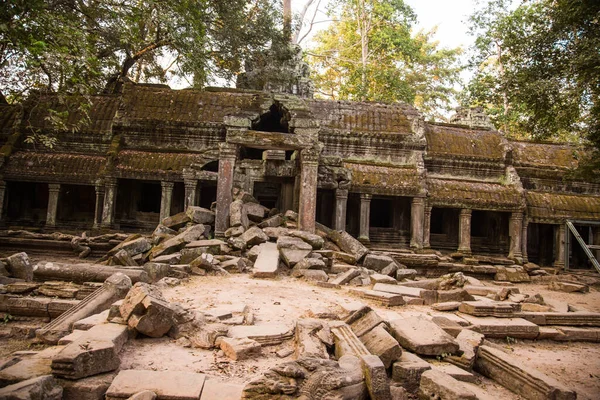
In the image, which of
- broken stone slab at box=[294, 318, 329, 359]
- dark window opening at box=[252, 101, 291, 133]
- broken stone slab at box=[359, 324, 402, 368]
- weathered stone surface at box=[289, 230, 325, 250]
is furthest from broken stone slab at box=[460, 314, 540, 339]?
dark window opening at box=[252, 101, 291, 133]

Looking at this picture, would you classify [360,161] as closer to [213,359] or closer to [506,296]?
[506,296]

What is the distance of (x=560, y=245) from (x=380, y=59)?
16.6m

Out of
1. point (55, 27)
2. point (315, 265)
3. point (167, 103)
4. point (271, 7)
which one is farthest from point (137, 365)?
point (271, 7)

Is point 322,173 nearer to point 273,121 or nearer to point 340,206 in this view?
point 340,206

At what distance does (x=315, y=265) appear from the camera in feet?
26.6

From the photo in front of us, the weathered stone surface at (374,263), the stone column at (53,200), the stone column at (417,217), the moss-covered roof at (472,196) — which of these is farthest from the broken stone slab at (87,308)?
the moss-covered roof at (472,196)

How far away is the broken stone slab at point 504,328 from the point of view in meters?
5.39

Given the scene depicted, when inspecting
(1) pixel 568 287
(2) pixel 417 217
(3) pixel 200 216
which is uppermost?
(2) pixel 417 217

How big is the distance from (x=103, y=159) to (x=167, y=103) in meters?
3.08

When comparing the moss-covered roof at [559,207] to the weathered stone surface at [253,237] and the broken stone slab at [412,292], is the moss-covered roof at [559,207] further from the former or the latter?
the weathered stone surface at [253,237]

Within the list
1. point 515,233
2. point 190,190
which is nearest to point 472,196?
point 515,233

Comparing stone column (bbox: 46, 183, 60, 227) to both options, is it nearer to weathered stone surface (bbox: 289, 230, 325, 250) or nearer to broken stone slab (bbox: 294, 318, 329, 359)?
weathered stone surface (bbox: 289, 230, 325, 250)

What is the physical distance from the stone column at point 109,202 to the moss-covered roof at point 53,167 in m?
0.73

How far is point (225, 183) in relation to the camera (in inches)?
394
